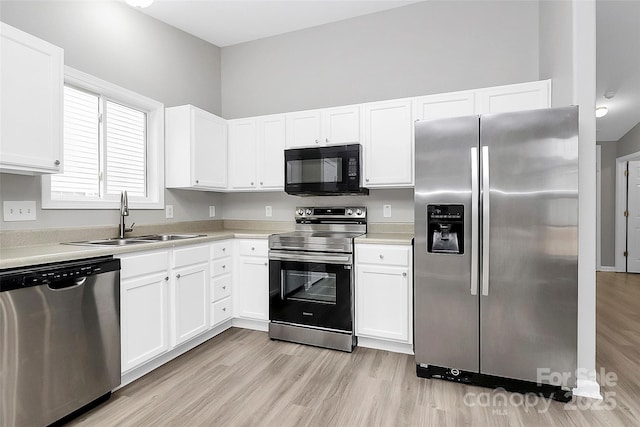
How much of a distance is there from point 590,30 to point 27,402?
3.70 metres

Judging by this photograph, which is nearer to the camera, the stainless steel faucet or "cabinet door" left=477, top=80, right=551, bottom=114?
"cabinet door" left=477, top=80, right=551, bottom=114

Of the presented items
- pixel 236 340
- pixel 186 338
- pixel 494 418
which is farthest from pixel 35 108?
pixel 494 418

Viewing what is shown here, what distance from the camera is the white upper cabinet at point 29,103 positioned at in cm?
174

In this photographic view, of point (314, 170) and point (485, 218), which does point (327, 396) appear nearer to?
point (485, 218)

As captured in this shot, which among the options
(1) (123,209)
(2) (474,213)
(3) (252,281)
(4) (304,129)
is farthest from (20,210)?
(2) (474,213)

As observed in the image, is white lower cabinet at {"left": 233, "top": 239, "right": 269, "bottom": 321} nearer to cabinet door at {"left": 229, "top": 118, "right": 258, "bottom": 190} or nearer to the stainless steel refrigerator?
cabinet door at {"left": 229, "top": 118, "right": 258, "bottom": 190}

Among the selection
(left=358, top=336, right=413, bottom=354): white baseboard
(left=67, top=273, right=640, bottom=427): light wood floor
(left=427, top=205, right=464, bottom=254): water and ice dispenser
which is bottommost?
(left=67, top=273, right=640, bottom=427): light wood floor

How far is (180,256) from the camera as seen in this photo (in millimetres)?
2545

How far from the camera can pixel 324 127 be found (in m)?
3.17

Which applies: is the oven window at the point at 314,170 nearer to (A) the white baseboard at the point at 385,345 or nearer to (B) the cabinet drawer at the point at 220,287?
(B) the cabinet drawer at the point at 220,287

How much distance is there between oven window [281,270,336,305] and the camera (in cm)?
279

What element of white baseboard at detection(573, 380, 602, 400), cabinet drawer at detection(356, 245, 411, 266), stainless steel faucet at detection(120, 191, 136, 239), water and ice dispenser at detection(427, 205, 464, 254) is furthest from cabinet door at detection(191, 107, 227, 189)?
white baseboard at detection(573, 380, 602, 400)

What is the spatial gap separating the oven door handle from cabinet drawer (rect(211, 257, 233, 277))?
44cm

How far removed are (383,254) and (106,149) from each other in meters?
2.44
